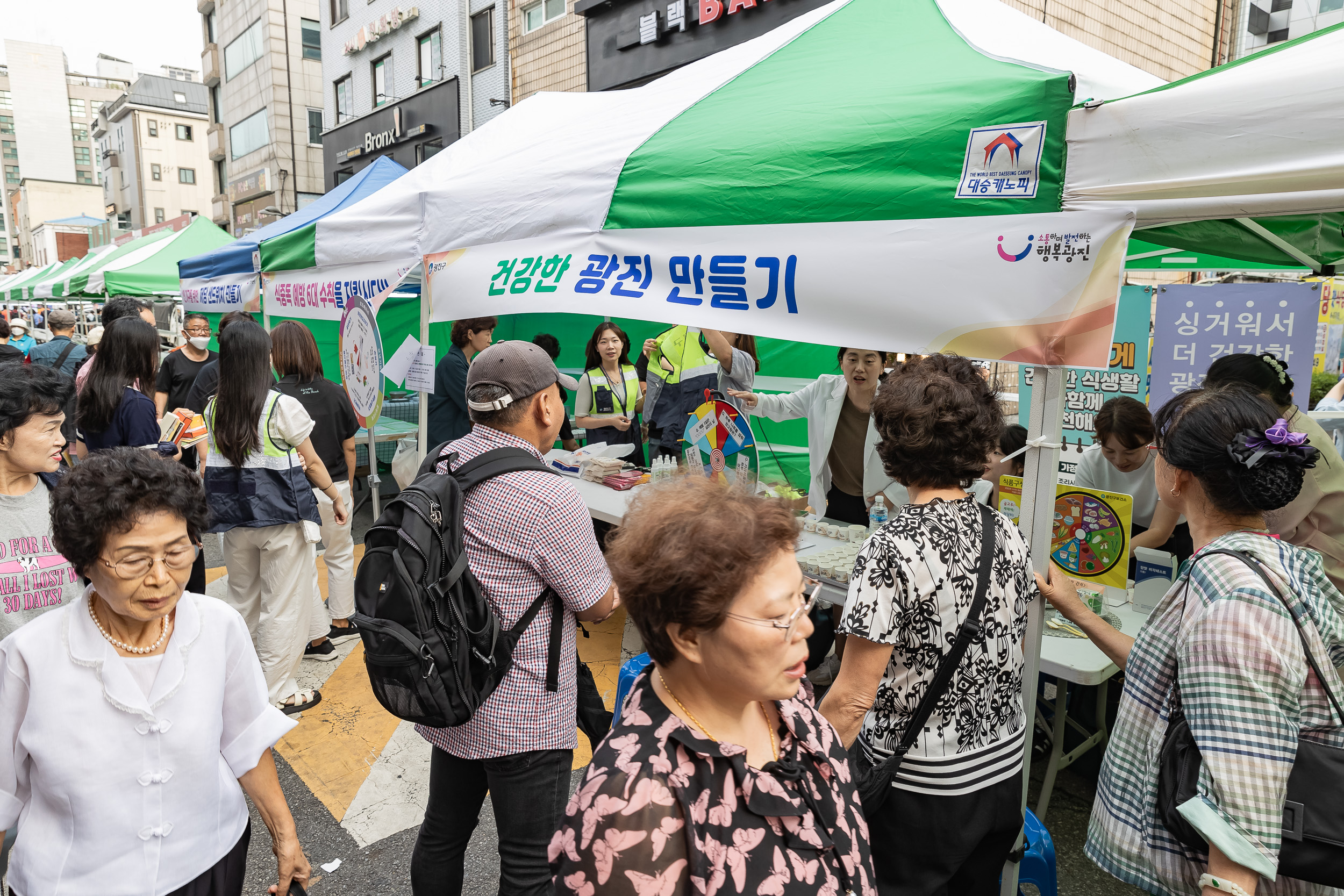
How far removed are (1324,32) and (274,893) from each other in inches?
120

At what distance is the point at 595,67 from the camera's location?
41.8 feet

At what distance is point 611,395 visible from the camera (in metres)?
6.60

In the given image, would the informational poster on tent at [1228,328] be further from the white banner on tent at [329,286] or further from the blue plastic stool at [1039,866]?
the white banner on tent at [329,286]

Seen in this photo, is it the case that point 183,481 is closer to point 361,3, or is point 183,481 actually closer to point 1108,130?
point 1108,130

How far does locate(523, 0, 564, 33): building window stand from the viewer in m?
14.1

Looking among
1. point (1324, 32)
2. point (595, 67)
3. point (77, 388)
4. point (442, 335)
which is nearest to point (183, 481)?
point (1324, 32)

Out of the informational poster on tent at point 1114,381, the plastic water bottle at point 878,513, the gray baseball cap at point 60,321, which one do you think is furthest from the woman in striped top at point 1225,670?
the gray baseball cap at point 60,321

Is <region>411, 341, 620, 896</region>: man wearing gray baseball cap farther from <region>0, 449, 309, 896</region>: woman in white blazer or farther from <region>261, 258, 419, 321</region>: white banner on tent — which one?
<region>261, 258, 419, 321</region>: white banner on tent

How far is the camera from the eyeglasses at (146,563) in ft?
4.84

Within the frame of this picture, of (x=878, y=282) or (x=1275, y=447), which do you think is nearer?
(x=1275, y=447)

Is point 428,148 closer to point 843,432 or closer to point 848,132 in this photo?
point 843,432

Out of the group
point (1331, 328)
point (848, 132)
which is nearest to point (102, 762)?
point (848, 132)

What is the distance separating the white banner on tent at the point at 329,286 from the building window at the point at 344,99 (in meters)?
16.7

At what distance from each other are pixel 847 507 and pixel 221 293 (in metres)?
6.10
